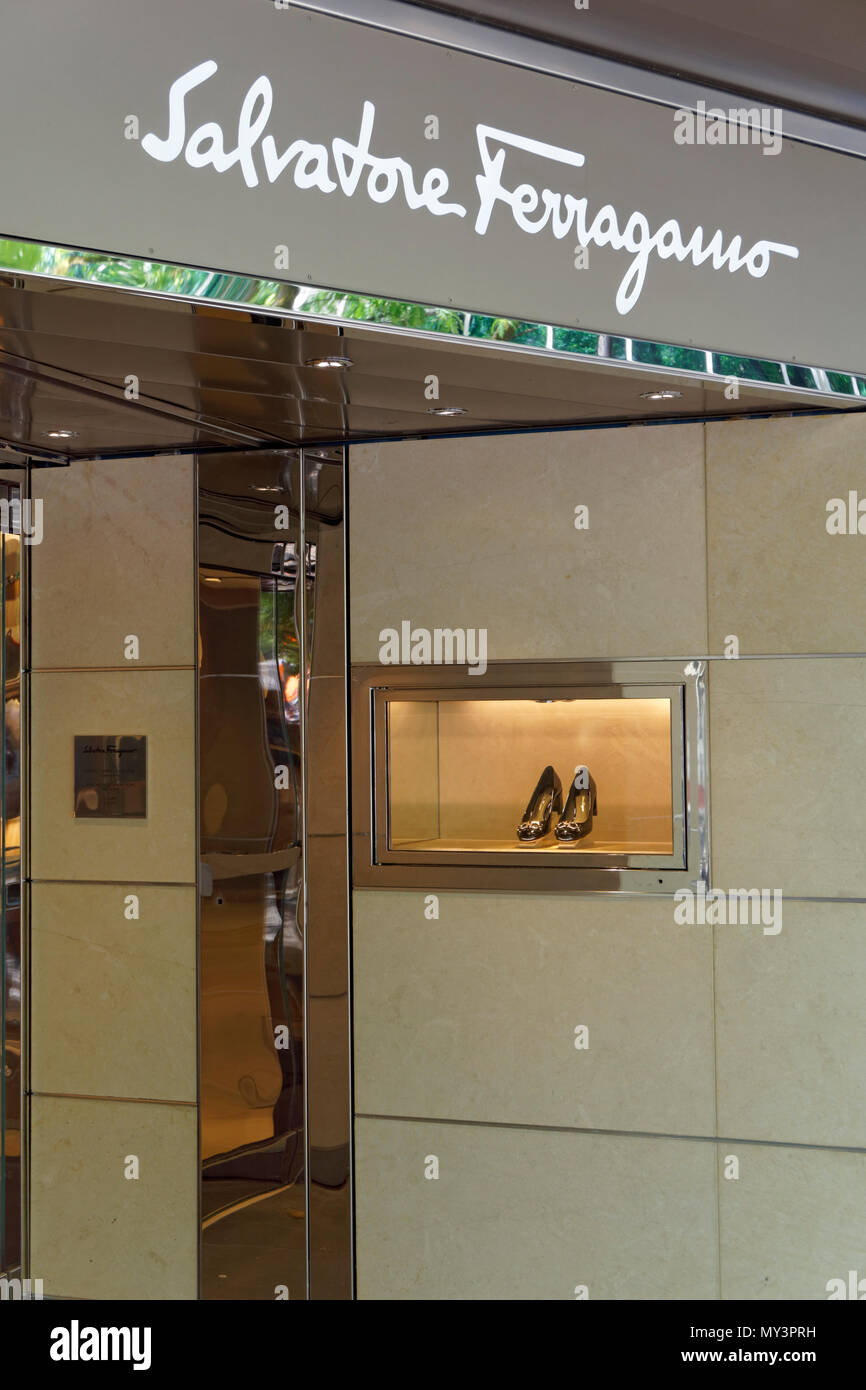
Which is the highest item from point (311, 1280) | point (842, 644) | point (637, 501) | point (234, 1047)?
point (637, 501)

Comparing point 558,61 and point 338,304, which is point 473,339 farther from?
point 558,61

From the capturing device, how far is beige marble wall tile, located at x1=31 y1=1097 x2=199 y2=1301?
4199 mm

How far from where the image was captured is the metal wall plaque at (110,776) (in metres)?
4.29

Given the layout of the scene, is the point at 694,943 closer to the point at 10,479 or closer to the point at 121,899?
the point at 121,899

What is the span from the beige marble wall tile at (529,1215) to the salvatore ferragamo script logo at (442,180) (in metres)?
2.41

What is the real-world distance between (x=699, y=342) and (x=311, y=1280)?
3044 mm

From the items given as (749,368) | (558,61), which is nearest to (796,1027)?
(749,368)

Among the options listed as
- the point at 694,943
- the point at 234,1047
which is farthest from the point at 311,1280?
the point at 694,943

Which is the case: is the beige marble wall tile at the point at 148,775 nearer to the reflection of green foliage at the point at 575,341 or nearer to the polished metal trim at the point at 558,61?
the reflection of green foliage at the point at 575,341

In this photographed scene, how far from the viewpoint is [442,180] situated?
102 inches

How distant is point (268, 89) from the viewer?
2375mm

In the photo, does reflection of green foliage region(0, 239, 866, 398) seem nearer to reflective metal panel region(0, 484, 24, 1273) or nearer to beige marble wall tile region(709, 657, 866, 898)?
beige marble wall tile region(709, 657, 866, 898)

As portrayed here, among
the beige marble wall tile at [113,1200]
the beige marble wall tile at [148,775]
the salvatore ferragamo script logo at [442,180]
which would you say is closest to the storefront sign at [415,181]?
the salvatore ferragamo script logo at [442,180]

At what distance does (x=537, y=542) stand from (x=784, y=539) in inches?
28.3
